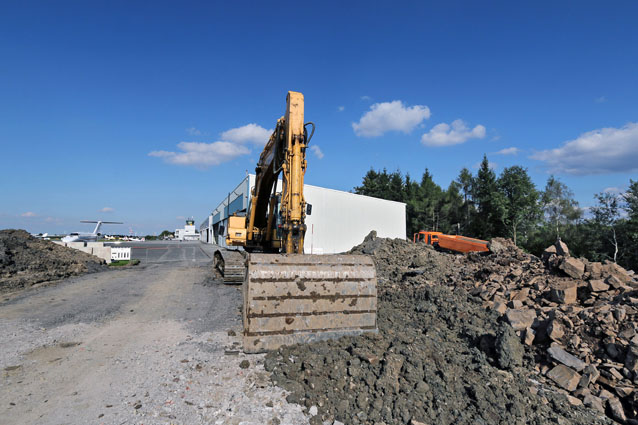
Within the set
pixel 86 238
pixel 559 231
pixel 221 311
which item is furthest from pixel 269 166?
pixel 559 231

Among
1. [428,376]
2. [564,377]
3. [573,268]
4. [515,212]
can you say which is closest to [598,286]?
[573,268]

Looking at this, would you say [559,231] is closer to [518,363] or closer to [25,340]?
[518,363]

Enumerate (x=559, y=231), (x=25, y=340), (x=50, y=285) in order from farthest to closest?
(x=559, y=231) → (x=50, y=285) → (x=25, y=340)

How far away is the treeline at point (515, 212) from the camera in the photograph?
31094 mm

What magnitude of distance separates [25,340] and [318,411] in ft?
18.1

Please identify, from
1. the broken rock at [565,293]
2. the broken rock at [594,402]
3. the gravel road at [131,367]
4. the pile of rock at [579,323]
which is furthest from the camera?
the broken rock at [565,293]

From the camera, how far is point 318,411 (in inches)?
144

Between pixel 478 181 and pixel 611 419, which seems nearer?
pixel 611 419

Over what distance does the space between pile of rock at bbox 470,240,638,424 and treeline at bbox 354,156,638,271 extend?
28.9 m

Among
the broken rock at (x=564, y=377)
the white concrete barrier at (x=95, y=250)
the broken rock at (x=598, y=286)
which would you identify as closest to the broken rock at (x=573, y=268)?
the broken rock at (x=598, y=286)

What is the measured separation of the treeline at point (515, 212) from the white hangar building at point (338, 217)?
1527 cm

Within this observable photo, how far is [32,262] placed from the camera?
1361 centimetres

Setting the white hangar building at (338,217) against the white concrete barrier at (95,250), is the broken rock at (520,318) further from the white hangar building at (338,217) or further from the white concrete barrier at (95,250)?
the white concrete barrier at (95,250)

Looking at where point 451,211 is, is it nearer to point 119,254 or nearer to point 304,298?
point 119,254
